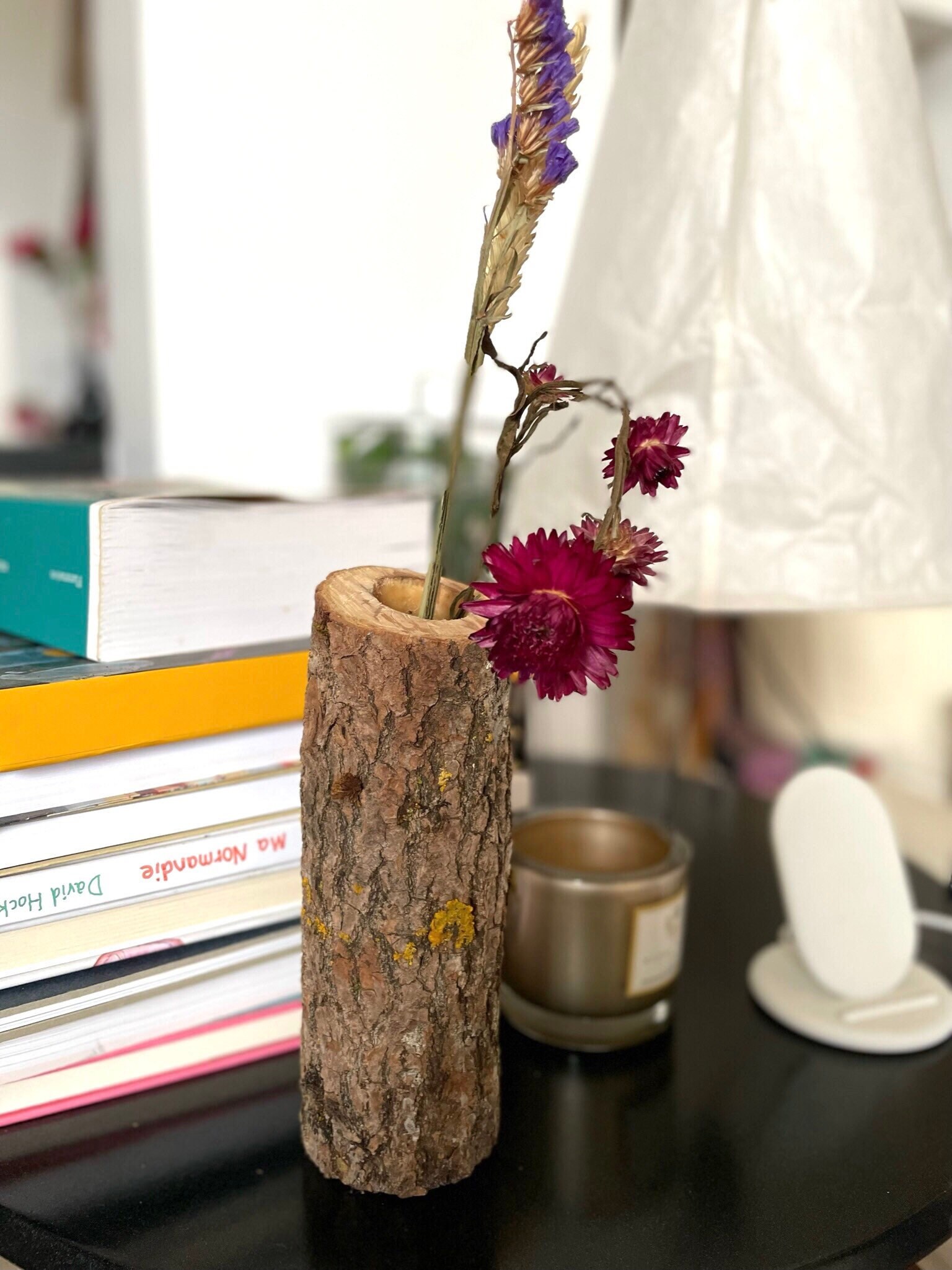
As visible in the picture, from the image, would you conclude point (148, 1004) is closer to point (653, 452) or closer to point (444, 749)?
point (444, 749)

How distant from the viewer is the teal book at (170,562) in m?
0.46

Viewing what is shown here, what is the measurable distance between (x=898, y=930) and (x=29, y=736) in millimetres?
474

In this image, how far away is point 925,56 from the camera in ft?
3.74

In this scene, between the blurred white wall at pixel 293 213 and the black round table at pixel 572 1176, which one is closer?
the black round table at pixel 572 1176

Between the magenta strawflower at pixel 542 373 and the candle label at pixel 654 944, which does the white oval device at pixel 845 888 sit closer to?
the candle label at pixel 654 944

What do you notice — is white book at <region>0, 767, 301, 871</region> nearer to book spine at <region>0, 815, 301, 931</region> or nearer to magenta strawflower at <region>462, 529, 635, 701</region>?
book spine at <region>0, 815, 301, 931</region>

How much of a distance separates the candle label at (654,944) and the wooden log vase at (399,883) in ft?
0.35

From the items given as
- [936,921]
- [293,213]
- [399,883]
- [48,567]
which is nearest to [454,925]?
[399,883]

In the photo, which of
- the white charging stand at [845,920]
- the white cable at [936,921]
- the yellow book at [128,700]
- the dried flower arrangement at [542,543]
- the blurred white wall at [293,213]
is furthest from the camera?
the blurred white wall at [293,213]

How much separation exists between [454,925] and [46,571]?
273 millimetres

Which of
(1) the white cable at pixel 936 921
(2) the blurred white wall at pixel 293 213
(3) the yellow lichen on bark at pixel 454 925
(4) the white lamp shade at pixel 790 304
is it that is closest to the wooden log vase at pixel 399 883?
(3) the yellow lichen on bark at pixel 454 925

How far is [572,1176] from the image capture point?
44 cm

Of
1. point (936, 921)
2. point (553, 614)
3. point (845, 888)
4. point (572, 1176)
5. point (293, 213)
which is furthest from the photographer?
point (293, 213)

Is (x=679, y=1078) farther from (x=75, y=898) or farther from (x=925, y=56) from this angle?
(x=925, y=56)
